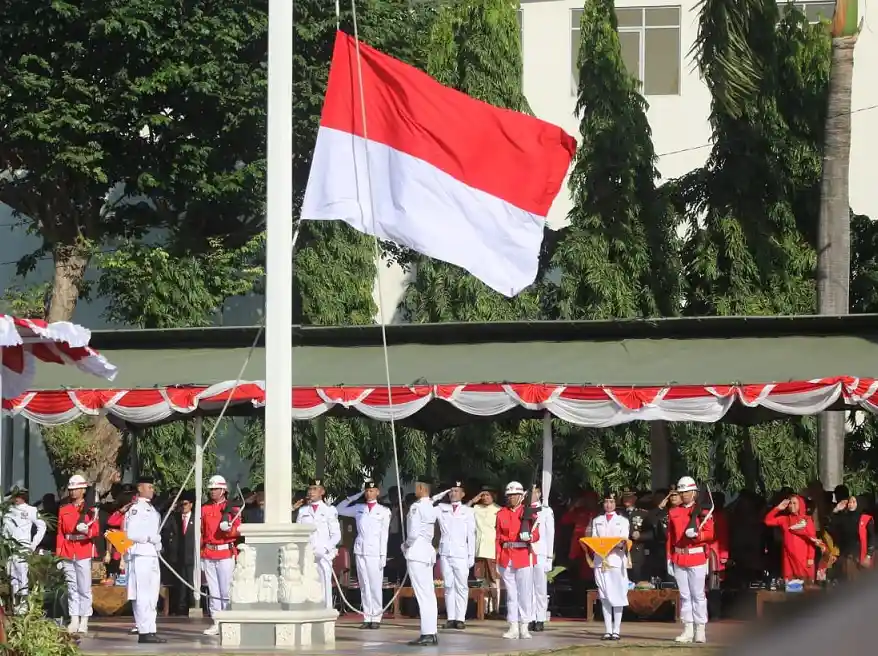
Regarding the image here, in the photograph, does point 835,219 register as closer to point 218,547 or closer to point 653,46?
point 653,46

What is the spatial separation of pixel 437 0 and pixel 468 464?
9880 mm

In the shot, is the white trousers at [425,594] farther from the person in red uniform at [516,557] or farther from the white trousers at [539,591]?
the white trousers at [539,591]

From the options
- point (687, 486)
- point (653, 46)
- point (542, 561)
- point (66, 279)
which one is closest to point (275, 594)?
point (542, 561)

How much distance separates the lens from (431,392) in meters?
18.8

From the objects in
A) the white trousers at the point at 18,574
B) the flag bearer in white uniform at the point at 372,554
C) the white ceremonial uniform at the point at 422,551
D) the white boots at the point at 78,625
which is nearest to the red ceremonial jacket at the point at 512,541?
the white ceremonial uniform at the point at 422,551

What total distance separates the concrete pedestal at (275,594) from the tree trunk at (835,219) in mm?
10175

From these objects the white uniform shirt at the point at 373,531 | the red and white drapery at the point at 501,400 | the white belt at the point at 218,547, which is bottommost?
the white belt at the point at 218,547

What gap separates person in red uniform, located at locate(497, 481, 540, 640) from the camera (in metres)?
17.0

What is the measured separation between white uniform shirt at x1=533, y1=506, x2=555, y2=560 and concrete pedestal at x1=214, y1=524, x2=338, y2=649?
347 cm

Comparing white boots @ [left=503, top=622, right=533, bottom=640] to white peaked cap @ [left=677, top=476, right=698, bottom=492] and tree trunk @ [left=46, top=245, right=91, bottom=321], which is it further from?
tree trunk @ [left=46, top=245, right=91, bottom=321]

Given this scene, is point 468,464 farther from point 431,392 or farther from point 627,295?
point 431,392

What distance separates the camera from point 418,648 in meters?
15.4

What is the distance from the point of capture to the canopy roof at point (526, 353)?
63.3 ft

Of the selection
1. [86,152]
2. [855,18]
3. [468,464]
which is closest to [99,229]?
[86,152]
